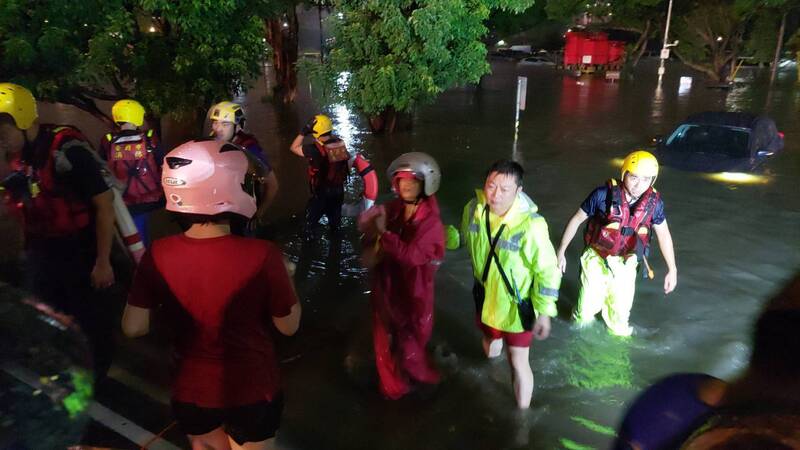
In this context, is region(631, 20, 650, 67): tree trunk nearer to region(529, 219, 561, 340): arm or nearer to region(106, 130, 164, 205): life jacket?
region(106, 130, 164, 205): life jacket

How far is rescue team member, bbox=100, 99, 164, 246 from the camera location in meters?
4.55

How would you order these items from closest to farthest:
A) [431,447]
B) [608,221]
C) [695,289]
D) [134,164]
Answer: [431,447]
[608,221]
[134,164]
[695,289]

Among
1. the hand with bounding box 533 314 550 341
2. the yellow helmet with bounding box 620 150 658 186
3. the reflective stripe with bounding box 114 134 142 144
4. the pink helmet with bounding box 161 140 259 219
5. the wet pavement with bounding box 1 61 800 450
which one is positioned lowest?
the wet pavement with bounding box 1 61 800 450

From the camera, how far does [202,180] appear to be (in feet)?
6.55

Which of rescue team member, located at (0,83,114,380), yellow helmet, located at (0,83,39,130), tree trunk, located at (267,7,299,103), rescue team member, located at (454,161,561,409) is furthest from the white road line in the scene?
tree trunk, located at (267,7,299,103)

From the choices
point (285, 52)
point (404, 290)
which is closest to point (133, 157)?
point (404, 290)

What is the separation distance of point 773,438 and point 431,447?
2670mm

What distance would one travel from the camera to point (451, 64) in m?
11.4

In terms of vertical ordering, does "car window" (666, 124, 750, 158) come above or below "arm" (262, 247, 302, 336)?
below

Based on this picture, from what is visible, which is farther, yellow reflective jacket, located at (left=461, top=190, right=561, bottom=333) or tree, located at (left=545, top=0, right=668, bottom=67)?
tree, located at (left=545, top=0, right=668, bottom=67)

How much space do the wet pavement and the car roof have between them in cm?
95

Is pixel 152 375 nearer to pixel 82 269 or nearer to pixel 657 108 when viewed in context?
pixel 82 269

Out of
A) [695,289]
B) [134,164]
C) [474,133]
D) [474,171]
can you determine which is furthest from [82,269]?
[474,133]

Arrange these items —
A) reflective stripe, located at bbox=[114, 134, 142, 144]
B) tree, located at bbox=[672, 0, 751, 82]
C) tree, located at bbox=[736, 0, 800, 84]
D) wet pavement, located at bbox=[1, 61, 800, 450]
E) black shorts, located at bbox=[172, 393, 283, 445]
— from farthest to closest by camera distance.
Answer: tree, located at bbox=[672, 0, 751, 82] < tree, located at bbox=[736, 0, 800, 84] < reflective stripe, located at bbox=[114, 134, 142, 144] < wet pavement, located at bbox=[1, 61, 800, 450] < black shorts, located at bbox=[172, 393, 283, 445]
